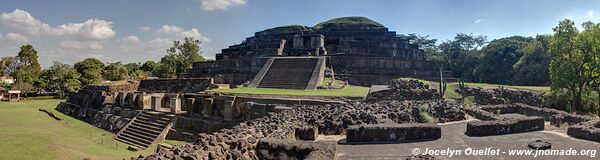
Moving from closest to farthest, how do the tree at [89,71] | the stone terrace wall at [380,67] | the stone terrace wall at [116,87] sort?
the stone terrace wall at [380,67], the stone terrace wall at [116,87], the tree at [89,71]

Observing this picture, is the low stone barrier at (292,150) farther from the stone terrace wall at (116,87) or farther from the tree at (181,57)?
the tree at (181,57)

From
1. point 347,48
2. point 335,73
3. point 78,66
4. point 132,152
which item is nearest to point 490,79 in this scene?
point 347,48

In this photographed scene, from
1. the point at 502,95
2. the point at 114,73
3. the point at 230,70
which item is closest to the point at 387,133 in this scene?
the point at 502,95

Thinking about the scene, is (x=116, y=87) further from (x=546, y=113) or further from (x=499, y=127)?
(x=546, y=113)

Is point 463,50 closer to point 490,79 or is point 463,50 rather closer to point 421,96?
point 490,79

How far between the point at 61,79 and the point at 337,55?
3127 centimetres

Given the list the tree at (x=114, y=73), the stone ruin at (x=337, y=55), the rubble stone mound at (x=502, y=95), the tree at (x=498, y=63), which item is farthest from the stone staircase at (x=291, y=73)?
the tree at (x=114, y=73)

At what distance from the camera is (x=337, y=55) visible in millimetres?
29781

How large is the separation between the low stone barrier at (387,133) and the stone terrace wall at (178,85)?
17782mm

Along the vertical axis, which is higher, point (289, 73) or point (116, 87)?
point (289, 73)

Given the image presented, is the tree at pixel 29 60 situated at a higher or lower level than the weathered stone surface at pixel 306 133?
higher

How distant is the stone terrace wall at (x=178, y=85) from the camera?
25.9 metres

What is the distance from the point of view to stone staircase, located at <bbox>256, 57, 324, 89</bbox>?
74.1 ft

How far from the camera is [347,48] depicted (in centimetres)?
3194
